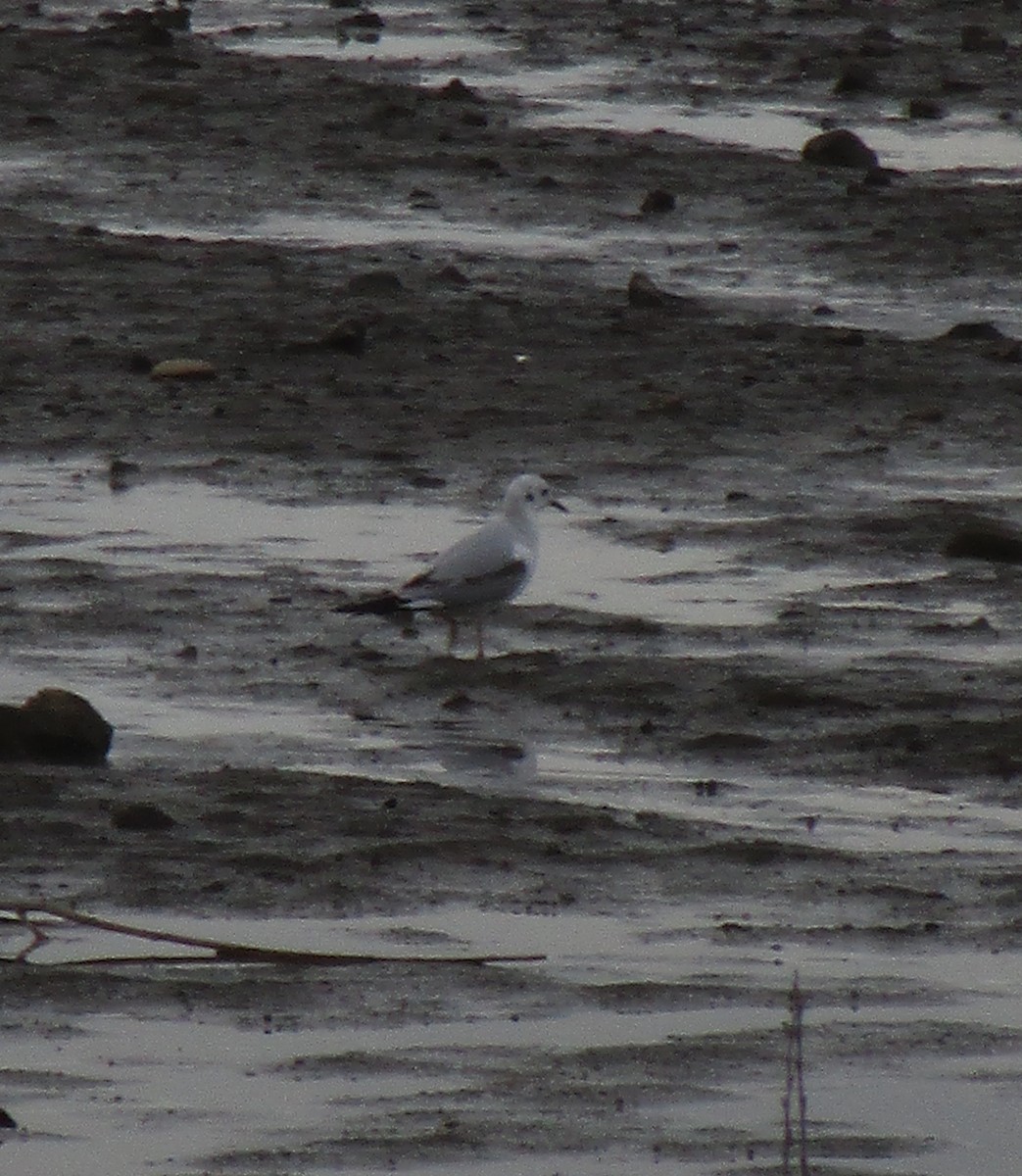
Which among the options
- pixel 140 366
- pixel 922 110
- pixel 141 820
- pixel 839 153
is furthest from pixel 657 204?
pixel 141 820

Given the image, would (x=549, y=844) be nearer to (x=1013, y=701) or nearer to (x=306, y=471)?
(x=1013, y=701)

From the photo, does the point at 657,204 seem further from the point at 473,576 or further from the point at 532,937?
the point at 532,937

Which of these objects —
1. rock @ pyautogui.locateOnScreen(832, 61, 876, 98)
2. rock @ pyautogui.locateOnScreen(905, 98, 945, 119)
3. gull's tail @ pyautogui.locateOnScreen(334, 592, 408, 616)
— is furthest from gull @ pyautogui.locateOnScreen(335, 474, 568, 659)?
rock @ pyautogui.locateOnScreen(832, 61, 876, 98)

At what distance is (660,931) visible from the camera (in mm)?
8266

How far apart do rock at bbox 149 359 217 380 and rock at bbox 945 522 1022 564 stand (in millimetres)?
4158

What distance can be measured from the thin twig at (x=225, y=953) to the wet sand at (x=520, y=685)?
0.05 metres

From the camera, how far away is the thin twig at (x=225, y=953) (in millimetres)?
7793

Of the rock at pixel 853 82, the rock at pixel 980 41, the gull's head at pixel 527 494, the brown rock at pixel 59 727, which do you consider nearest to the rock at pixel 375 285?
the gull's head at pixel 527 494

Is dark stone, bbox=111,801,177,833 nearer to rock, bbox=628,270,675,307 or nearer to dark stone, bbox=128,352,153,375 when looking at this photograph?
dark stone, bbox=128,352,153,375

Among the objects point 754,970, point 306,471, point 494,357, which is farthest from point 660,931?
point 494,357

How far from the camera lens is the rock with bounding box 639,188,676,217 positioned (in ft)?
67.9

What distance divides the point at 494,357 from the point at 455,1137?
965 cm

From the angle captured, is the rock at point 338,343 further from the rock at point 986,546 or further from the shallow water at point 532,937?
the rock at point 986,546

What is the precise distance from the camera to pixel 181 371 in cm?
1553
